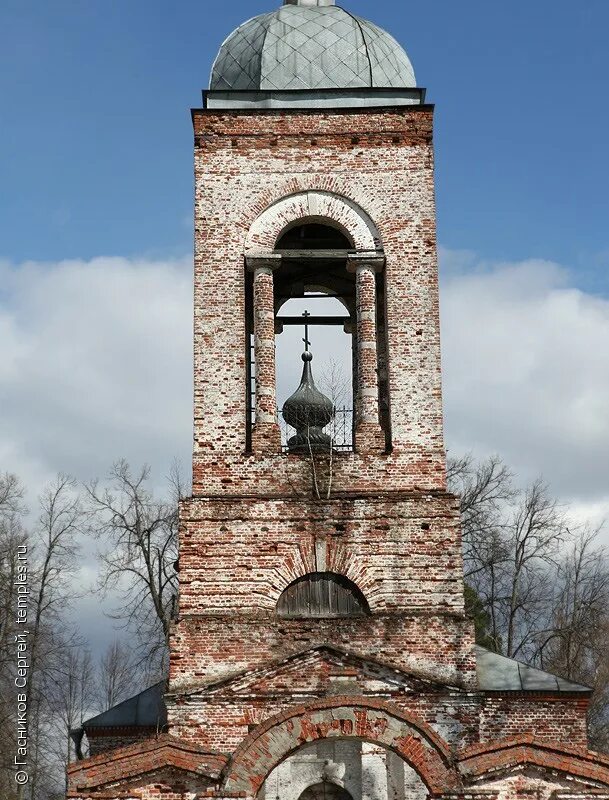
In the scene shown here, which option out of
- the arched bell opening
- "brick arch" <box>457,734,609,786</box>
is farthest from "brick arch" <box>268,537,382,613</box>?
"brick arch" <box>457,734,609,786</box>

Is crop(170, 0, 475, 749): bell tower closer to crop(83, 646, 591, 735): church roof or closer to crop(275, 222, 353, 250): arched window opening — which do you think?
crop(275, 222, 353, 250): arched window opening

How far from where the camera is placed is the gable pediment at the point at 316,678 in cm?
1360

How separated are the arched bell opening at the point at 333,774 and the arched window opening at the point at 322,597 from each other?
1.99 meters

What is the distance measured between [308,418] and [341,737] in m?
5.10

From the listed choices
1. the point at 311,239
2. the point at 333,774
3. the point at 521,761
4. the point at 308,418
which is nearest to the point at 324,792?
the point at 333,774

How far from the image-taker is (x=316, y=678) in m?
13.6

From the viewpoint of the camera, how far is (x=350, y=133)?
16.6 metres

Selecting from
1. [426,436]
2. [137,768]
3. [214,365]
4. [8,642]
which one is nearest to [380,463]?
[426,436]

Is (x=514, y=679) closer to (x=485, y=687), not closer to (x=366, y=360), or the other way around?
(x=485, y=687)

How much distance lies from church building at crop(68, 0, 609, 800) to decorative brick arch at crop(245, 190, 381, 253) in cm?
2

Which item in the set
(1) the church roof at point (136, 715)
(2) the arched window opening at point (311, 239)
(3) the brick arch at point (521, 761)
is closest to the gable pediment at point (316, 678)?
(3) the brick arch at point (521, 761)

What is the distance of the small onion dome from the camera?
51.8 feet

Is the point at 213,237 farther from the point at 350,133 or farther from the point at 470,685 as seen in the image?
the point at 470,685

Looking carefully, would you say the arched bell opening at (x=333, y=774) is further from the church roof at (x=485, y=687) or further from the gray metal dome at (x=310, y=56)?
the gray metal dome at (x=310, y=56)
